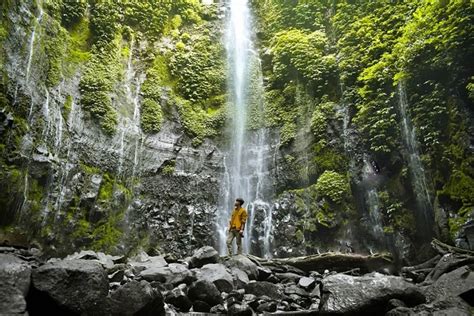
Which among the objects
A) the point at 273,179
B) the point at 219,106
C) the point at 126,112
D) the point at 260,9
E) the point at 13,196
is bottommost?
the point at 13,196

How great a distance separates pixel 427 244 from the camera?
9711 mm

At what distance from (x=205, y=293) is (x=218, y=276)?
738mm

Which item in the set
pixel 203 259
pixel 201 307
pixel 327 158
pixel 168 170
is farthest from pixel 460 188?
pixel 168 170

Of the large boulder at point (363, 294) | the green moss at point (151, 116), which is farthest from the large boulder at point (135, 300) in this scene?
the green moss at point (151, 116)

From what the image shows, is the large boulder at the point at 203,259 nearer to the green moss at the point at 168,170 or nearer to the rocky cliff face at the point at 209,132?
the rocky cliff face at the point at 209,132

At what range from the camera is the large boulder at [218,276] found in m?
6.29

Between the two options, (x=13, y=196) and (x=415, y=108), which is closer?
(x=13, y=196)

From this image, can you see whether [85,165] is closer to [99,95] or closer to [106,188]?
[106,188]

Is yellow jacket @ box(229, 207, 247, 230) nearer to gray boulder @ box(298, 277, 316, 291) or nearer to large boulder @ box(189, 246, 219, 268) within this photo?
large boulder @ box(189, 246, 219, 268)

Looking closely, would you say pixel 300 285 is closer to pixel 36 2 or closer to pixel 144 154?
pixel 144 154

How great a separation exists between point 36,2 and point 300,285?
11.4 m

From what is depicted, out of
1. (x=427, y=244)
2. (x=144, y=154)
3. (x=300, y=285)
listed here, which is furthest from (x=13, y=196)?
(x=427, y=244)

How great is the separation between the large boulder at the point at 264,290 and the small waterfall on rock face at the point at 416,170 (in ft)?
17.9

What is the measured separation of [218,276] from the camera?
6441 mm
